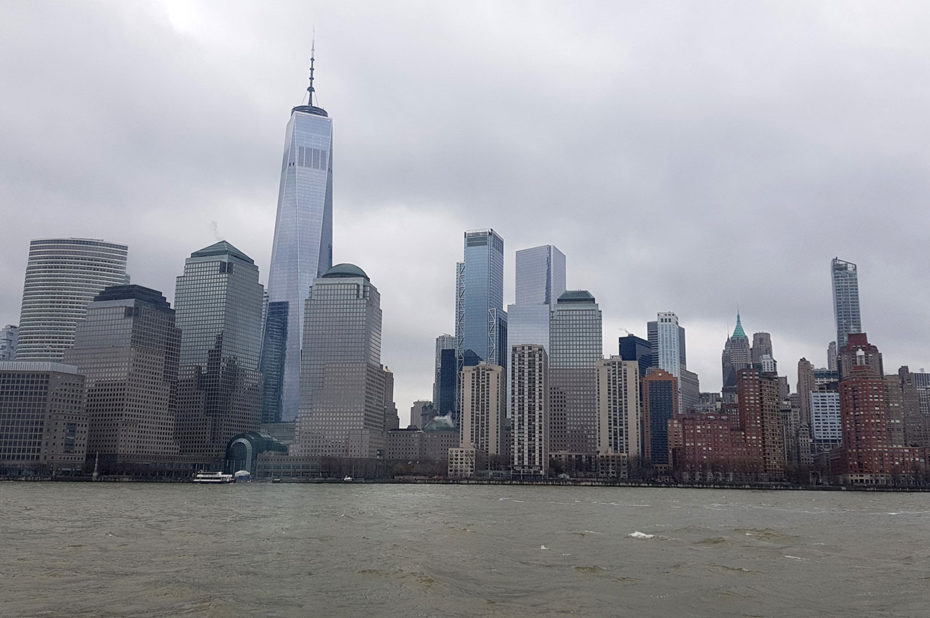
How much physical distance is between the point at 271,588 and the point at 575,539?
137ft

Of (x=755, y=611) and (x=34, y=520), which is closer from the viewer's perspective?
(x=755, y=611)

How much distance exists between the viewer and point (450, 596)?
52438mm

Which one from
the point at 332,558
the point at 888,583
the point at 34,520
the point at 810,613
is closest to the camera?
the point at 810,613

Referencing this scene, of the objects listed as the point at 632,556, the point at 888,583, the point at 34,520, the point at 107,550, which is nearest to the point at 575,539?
the point at 632,556

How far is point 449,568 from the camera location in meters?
64.4

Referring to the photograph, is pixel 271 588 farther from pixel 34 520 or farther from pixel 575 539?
pixel 34 520

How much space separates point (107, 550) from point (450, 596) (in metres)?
35.6

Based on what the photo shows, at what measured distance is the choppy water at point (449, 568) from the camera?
49.3m

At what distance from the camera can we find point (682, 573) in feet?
206

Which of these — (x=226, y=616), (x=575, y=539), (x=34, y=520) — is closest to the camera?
(x=226, y=616)

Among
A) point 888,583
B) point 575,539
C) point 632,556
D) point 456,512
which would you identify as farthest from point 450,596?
point 456,512

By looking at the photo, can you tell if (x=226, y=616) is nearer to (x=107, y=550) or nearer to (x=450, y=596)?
(x=450, y=596)

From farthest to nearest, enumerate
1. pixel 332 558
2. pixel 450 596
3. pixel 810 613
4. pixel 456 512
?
1. pixel 456 512
2. pixel 332 558
3. pixel 450 596
4. pixel 810 613

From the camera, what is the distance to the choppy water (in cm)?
4928
